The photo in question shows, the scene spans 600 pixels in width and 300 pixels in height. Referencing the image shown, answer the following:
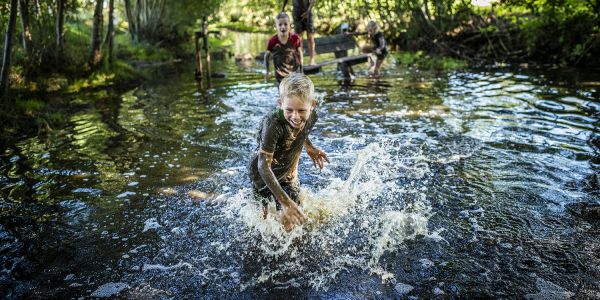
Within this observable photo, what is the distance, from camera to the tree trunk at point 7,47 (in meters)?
7.72

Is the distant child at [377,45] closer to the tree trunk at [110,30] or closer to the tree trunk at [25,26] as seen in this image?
the tree trunk at [110,30]

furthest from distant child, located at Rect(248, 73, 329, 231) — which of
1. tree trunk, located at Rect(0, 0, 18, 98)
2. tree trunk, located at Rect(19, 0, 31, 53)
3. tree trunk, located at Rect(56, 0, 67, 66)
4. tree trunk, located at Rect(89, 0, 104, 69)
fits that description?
tree trunk, located at Rect(89, 0, 104, 69)

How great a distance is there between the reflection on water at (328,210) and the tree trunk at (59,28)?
403 cm

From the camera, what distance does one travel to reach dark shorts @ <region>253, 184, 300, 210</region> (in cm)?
386

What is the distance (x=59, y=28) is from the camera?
1074cm

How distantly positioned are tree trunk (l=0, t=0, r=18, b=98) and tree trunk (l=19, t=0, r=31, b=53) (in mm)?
1646

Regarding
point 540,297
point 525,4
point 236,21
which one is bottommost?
point 540,297

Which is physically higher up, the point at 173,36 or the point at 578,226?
the point at 173,36

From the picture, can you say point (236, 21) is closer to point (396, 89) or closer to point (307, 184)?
point (396, 89)

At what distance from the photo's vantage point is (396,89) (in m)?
10.9

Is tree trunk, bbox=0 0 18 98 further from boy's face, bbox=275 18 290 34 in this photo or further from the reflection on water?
boy's face, bbox=275 18 290 34

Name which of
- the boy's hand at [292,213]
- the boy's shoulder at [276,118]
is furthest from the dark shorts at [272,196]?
the boy's shoulder at [276,118]

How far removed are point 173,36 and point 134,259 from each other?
2311cm

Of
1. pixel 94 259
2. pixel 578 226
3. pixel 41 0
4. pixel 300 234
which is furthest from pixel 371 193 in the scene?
pixel 41 0
